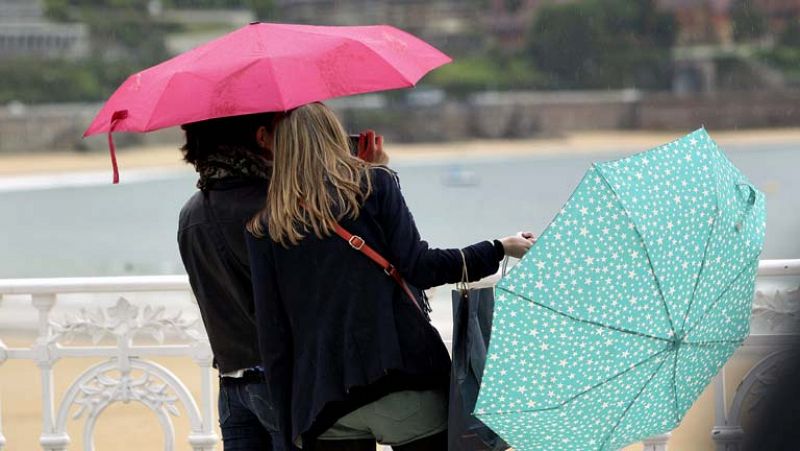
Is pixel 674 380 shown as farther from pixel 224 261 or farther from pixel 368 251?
pixel 224 261

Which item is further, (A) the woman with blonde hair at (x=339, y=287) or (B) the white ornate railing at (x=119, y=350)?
(B) the white ornate railing at (x=119, y=350)

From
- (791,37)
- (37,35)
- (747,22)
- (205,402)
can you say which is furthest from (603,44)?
(205,402)

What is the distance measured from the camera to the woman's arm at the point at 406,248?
1.83m

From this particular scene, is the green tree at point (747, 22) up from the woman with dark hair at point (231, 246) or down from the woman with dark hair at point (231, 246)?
up

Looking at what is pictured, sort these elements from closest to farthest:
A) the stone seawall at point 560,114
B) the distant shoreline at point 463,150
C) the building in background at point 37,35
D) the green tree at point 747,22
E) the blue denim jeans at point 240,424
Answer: the blue denim jeans at point 240,424, the distant shoreline at point 463,150, the stone seawall at point 560,114, the building in background at point 37,35, the green tree at point 747,22

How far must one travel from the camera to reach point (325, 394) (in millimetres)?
1833

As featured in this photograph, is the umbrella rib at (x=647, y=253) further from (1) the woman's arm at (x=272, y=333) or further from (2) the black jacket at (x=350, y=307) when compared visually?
(1) the woman's arm at (x=272, y=333)

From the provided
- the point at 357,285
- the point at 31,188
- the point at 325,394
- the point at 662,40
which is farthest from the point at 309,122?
the point at 662,40

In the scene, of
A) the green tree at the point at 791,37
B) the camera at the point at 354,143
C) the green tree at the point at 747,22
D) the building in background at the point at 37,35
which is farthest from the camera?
the green tree at the point at 747,22

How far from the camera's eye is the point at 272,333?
1.87 meters

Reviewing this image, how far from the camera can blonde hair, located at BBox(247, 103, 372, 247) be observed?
1802 millimetres

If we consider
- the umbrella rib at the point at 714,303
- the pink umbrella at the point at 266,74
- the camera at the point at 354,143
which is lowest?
the umbrella rib at the point at 714,303

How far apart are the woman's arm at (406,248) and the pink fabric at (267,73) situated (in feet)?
0.63

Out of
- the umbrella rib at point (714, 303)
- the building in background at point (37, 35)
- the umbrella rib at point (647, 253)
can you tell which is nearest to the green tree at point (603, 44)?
the building in background at point (37, 35)
